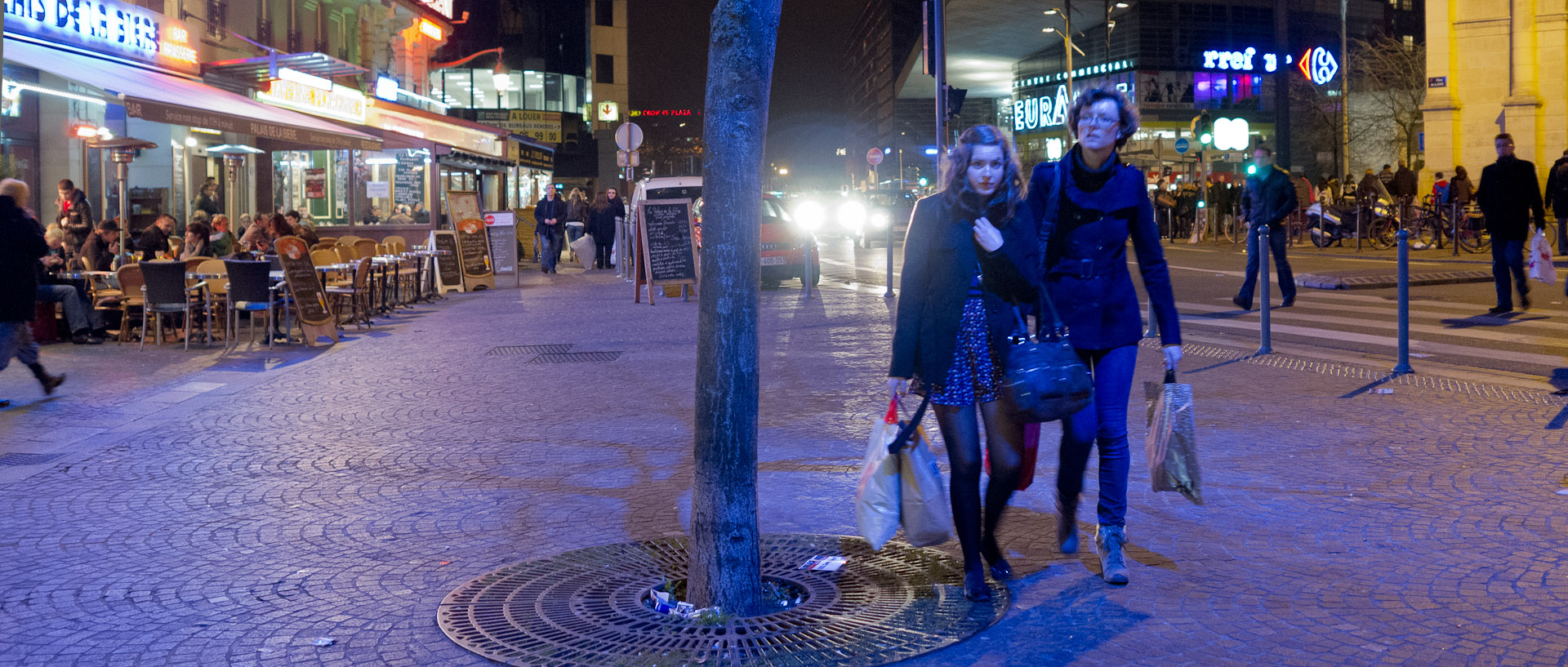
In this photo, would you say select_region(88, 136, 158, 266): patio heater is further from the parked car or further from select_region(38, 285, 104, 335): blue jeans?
the parked car

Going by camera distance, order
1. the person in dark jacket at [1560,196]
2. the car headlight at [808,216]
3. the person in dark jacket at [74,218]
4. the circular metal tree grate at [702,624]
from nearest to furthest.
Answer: the circular metal tree grate at [702,624]
the person in dark jacket at [74,218]
the person in dark jacket at [1560,196]
the car headlight at [808,216]

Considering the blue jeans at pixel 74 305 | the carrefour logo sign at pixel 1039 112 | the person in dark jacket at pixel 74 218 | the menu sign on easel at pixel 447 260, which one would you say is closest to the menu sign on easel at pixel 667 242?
the menu sign on easel at pixel 447 260

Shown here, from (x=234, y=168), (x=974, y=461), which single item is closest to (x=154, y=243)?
(x=234, y=168)

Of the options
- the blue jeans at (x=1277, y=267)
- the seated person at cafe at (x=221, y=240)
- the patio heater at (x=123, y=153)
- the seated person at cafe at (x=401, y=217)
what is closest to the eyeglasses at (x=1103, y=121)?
the blue jeans at (x=1277, y=267)

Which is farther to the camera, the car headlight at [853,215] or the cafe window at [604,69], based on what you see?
the cafe window at [604,69]

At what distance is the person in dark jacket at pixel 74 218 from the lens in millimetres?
15680

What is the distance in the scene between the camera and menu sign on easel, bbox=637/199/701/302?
18.6 meters

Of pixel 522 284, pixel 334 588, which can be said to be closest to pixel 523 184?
pixel 522 284

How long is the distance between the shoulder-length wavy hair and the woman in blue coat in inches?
10.5

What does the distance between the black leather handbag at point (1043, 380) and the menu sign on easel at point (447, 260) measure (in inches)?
759

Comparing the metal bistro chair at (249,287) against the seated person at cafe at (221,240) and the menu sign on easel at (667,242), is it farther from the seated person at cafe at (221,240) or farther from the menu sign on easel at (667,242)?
the menu sign on easel at (667,242)

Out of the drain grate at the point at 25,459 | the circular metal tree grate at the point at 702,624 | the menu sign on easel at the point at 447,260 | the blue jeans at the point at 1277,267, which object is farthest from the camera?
the menu sign on easel at the point at 447,260

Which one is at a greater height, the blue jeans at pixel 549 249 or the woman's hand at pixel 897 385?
the blue jeans at pixel 549 249

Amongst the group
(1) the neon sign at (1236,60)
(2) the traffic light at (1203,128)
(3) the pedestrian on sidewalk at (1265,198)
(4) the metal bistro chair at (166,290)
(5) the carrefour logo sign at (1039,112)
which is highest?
(1) the neon sign at (1236,60)
